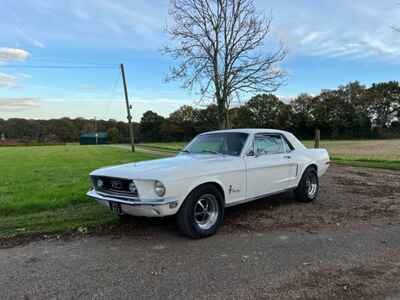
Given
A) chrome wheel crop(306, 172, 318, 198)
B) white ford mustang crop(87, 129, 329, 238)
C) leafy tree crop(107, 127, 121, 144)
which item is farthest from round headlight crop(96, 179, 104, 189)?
leafy tree crop(107, 127, 121, 144)

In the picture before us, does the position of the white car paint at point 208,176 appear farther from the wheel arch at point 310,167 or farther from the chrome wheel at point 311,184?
the chrome wheel at point 311,184

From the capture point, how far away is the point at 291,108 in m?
72.8

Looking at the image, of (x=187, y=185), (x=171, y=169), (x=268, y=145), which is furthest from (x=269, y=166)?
(x=171, y=169)

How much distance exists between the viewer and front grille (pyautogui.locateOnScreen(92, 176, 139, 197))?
435cm

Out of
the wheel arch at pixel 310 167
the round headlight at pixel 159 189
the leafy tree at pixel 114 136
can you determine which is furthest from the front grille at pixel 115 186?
the leafy tree at pixel 114 136

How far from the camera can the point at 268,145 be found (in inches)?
232

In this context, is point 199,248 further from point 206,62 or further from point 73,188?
point 206,62

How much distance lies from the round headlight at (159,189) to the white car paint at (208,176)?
4cm

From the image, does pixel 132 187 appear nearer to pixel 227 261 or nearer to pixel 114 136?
pixel 227 261

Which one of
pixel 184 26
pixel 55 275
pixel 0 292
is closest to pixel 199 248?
pixel 55 275

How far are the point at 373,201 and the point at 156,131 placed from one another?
8778 cm

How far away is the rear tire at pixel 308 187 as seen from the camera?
650cm

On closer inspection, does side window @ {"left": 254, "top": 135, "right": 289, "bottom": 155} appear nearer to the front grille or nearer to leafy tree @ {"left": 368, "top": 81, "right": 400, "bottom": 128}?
the front grille

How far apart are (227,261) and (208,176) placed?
1.27 metres
